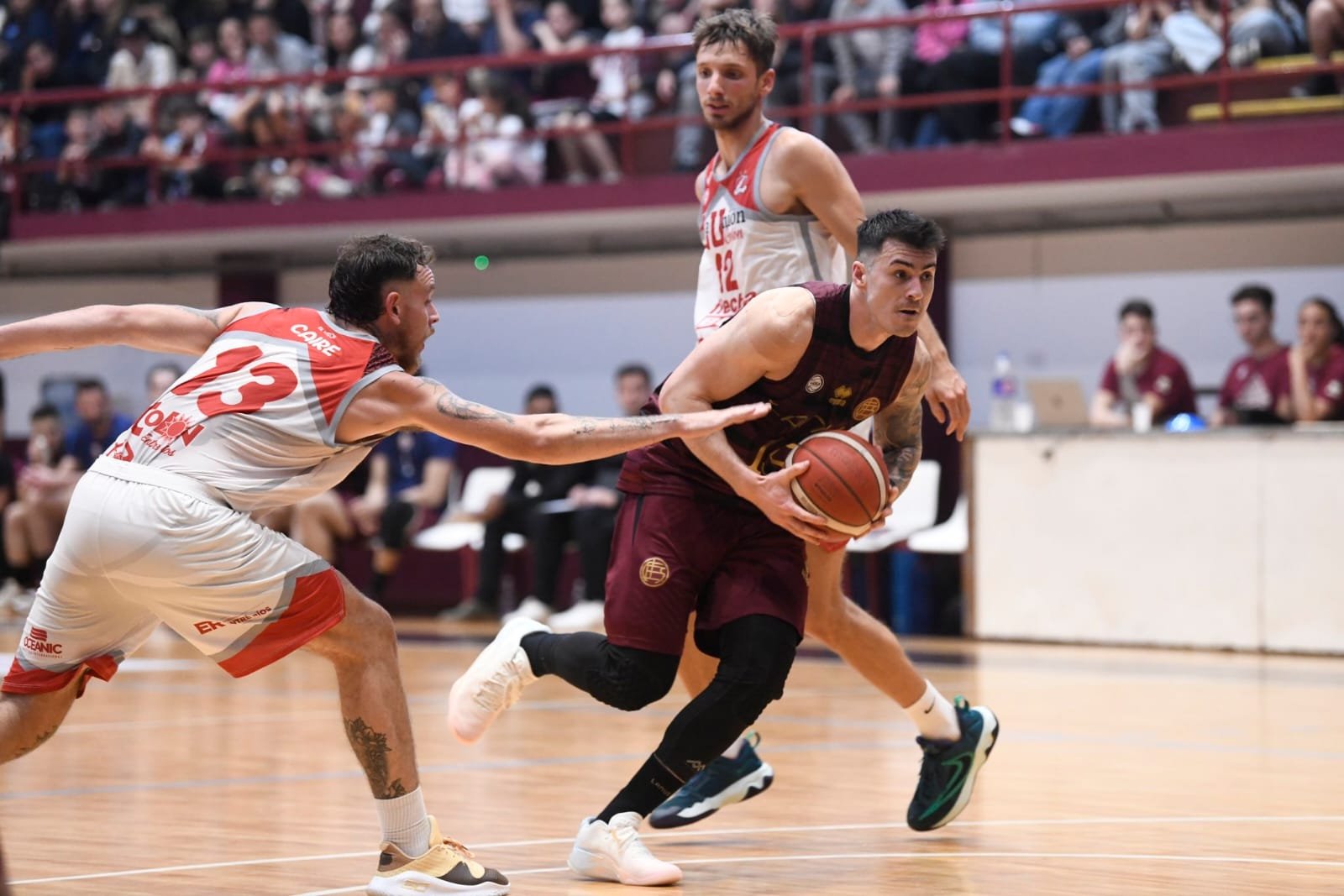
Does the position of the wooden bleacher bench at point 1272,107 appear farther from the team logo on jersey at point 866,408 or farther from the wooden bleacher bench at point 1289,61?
the team logo on jersey at point 866,408

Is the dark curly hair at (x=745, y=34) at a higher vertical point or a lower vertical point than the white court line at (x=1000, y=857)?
higher

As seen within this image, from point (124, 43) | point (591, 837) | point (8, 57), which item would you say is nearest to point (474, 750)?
point (591, 837)

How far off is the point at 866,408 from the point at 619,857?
1.35 meters

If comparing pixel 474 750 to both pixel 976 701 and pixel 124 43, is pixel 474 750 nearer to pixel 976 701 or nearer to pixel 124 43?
pixel 976 701

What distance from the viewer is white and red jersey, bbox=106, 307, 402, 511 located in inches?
157

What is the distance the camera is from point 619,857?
4.25 m

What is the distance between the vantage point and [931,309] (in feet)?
43.6

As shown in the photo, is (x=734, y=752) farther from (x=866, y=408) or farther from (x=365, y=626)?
(x=365, y=626)

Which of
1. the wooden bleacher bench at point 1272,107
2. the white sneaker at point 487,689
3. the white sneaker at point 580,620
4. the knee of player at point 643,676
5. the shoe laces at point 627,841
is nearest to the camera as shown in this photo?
the shoe laces at point 627,841

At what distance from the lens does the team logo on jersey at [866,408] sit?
4.71m

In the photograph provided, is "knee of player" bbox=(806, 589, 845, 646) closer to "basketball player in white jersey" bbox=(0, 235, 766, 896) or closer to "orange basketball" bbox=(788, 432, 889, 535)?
"orange basketball" bbox=(788, 432, 889, 535)

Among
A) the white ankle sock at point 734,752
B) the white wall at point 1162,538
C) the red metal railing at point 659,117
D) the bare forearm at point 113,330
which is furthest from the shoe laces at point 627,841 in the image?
the red metal railing at point 659,117

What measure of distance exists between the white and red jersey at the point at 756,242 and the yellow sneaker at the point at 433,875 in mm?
1844

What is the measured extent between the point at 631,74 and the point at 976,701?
7366 mm
